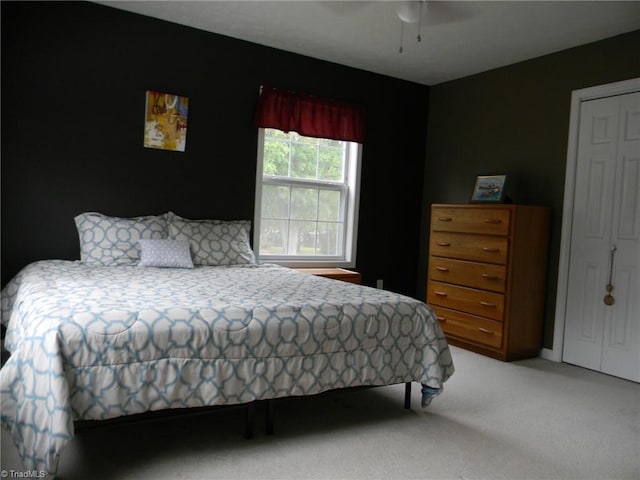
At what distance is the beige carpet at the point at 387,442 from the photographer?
7.06 feet

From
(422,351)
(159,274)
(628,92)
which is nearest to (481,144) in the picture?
(628,92)

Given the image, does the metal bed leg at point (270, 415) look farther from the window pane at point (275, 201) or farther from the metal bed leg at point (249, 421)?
the window pane at point (275, 201)

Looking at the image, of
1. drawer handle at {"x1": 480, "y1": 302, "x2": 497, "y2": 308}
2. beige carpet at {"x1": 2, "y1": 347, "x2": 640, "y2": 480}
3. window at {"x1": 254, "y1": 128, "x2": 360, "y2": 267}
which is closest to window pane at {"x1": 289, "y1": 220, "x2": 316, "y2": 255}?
window at {"x1": 254, "y1": 128, "x2": 360, "y2": 267}

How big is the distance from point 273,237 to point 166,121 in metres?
1.31

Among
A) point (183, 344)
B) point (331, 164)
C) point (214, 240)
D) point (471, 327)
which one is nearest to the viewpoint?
point (183, 344)

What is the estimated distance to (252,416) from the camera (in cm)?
238

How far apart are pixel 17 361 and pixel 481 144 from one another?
13.5 ft

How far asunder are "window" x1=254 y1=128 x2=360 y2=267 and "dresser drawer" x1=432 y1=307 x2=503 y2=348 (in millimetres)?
1044

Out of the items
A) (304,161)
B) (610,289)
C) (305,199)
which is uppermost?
(304,161)

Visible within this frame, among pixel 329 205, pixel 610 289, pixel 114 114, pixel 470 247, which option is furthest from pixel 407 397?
pixel 114 114

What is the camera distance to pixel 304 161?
4.79m

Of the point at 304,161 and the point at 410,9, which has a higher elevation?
the point at 410,9

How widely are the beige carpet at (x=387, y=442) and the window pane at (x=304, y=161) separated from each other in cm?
223

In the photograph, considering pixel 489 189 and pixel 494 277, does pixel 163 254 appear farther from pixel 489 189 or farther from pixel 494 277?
pixel 489 189
